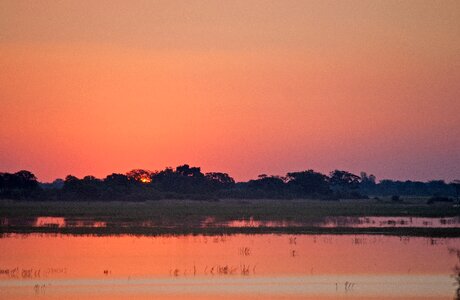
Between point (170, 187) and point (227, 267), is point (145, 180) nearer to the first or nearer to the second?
point (170, 187)

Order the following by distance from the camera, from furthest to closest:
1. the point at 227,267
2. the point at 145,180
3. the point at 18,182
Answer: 1. the point at 145,180
2. the point at 18,182
3. the point at 227,267

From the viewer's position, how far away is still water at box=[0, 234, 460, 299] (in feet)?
86.1

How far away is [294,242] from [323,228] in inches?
402

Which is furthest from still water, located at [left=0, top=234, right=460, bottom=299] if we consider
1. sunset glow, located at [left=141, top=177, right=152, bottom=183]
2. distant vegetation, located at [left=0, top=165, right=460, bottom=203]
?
sunset glow, located at [left=141, top=177, right=152, bottom=183]

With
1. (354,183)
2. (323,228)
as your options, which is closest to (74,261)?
(323,228)

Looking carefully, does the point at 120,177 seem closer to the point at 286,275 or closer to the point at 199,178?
the point at 199,178

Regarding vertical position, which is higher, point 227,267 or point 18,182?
point 18,182

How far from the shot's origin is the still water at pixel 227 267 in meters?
26.2

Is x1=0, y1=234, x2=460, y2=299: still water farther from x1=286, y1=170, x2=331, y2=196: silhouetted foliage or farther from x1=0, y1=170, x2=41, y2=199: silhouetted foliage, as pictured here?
x1=286, y1=170, x2=331, y2=196: silhouetted foliage

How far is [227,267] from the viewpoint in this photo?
104ft

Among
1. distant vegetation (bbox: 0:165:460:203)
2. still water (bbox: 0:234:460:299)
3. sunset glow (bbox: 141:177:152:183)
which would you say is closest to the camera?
still water (bbox: 0:234:460:299)

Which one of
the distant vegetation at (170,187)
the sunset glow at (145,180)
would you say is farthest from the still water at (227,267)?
the sunset glow at (145,180)

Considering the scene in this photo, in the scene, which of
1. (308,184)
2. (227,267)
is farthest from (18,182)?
(227,267)

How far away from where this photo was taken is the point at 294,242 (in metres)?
42.5
